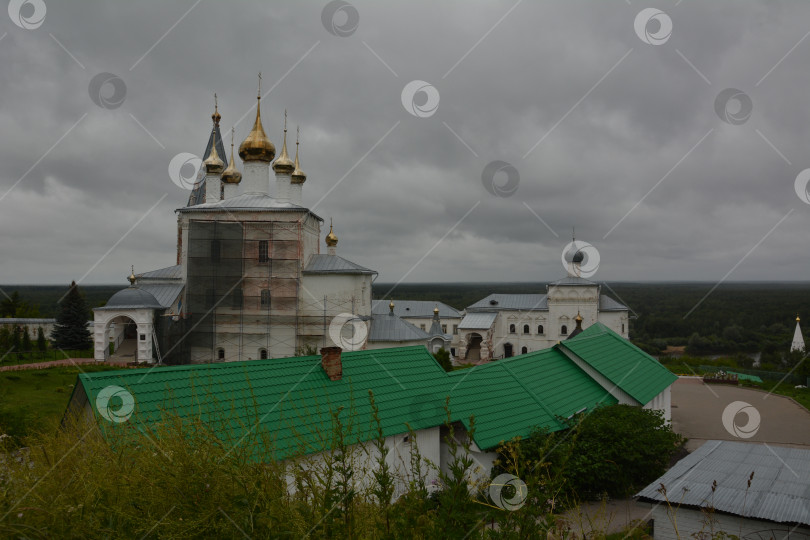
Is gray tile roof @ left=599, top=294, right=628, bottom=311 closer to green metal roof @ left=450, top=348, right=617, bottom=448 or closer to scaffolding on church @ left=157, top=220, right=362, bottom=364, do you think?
scaffolding on church @ left=157, top=220, right=362, bottom=364

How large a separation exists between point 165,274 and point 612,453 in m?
30.1

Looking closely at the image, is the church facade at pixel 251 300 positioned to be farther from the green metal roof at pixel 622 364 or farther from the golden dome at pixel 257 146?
the green metal roof at pixel 622 364

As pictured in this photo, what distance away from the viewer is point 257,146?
31.4 m

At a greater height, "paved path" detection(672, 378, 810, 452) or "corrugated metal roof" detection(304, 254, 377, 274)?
"corrugated metal roof" detection(304, 254, 377, 274)

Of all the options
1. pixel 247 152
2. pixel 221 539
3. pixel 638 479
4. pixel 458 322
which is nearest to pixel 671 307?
pixel 458 322

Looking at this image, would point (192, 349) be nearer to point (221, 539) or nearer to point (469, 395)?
point (469, 395)

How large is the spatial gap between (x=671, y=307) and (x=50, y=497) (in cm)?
9443

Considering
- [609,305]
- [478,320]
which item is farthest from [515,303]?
[609,305]

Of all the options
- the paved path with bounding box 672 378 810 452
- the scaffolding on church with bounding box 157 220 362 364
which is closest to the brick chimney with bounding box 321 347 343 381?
the paved path with bounding box 672 378 810 452

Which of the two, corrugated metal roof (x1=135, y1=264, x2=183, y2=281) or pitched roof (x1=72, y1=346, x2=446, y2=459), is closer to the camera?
pitched roof (x1=72, y1=346, x2=446, y2=459)

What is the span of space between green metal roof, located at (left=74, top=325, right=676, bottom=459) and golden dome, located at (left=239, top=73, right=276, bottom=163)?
71.9 feet

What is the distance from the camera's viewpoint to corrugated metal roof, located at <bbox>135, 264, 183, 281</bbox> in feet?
109

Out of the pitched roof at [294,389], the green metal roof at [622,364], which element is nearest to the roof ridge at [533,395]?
the pitched roof at [294,389]

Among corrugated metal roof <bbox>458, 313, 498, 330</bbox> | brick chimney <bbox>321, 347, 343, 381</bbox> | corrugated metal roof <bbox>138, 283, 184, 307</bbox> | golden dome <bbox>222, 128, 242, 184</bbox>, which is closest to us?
brick chimney <bbox>321, 347, 343, 381</bbox>
